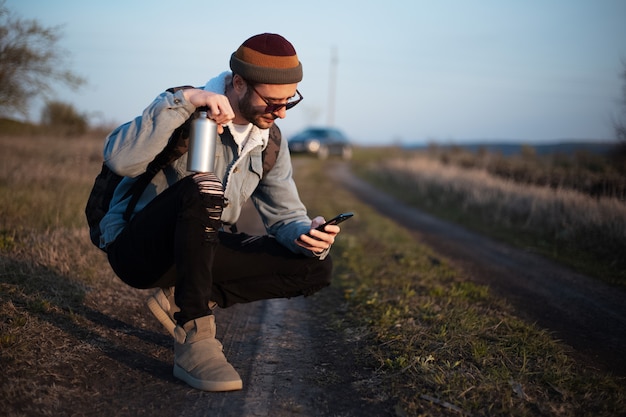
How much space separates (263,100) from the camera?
2816 millimetres

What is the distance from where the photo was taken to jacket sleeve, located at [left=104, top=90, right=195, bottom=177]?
2500 mm

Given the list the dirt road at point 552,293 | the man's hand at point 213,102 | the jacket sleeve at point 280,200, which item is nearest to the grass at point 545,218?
the dirt road at point 552,293

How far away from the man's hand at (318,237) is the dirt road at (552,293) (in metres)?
1.81

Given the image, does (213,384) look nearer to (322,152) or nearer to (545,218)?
(545,218)

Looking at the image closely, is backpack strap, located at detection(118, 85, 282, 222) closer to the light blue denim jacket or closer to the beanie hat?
the light blue denim jacket

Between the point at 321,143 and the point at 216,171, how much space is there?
28.4 metres

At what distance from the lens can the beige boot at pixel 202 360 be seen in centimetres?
255

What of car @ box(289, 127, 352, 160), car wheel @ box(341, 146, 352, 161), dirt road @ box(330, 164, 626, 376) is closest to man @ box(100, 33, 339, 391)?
dirt road @ box(330, 164, 626, 376)

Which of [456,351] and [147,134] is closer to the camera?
[147,134]

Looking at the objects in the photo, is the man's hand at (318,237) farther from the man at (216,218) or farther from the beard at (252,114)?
the beard at (252,114)

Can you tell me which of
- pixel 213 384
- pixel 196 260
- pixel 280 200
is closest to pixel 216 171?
pixel 280 200

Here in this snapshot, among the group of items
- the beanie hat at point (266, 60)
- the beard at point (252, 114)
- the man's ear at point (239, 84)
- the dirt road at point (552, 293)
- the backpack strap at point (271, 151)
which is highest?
the beanie hat at point (266, 60)

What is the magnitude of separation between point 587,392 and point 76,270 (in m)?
3.72

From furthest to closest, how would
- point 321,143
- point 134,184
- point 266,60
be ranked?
point 321,143 < point 134,184 < point 266,60
